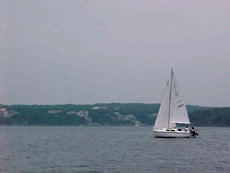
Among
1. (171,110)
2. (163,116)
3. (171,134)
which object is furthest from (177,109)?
(171,134)

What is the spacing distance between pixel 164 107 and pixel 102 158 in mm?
26547

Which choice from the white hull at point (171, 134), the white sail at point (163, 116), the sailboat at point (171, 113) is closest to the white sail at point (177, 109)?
the sailboat at point (171, 113)

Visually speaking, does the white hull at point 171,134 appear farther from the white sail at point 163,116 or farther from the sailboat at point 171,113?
the white sail at point 163,116

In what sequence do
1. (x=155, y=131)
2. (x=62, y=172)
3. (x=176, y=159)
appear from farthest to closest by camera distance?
1. (x=155, y=131)
2. (x=176, y=159)
3. (x=62, y=172)

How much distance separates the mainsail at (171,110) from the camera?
6500 cm

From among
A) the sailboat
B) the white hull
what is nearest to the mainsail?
the sailboat

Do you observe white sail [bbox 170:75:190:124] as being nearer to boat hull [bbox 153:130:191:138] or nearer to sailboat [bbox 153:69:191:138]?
sailboat [bbox 153:69:191:138]

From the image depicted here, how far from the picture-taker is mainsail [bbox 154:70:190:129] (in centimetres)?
6500

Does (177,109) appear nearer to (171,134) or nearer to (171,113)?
(171,113)

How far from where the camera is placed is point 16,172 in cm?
3075

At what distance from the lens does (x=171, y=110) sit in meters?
64.9

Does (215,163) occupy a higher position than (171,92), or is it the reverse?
(171,92)

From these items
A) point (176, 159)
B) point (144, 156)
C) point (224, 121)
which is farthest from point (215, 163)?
point (224, 121)

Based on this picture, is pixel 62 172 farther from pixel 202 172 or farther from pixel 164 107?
pixel 164 107
